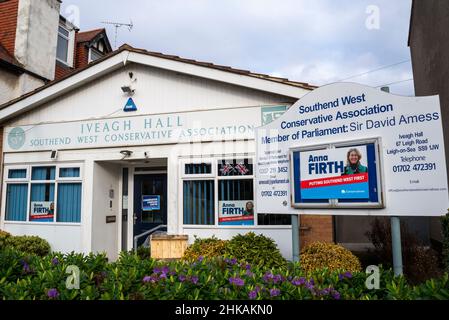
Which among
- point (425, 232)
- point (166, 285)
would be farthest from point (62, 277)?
point (425, 232)

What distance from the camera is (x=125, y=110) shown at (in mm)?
8320

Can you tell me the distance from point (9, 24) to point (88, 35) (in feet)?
13.1

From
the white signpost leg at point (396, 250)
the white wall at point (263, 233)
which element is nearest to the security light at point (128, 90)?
the white wall at point (263, 233)

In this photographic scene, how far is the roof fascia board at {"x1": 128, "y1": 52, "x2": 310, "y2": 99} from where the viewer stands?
7.00 metres

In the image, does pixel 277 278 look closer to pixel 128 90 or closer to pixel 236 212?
pixel 236 212

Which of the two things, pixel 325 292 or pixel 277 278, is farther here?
pixel 277 278

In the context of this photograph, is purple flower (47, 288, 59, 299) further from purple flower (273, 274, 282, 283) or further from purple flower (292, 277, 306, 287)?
purple flower (292, 277, 306, 287)

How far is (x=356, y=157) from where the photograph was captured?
14.5 ft

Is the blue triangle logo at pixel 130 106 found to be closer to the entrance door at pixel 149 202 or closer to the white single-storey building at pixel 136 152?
the white single-storey building at pixel 136 152

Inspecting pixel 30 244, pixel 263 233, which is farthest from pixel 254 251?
pixel 30 244

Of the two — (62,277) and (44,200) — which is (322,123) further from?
(44,200)

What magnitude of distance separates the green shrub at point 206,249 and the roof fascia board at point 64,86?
460cm
